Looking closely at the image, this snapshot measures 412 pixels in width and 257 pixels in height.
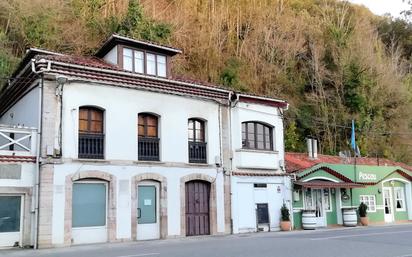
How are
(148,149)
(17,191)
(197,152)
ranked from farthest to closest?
(197,152), (148,149), (17,191)

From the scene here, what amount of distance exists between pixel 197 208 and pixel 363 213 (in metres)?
12.1

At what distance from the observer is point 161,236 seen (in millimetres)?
19359

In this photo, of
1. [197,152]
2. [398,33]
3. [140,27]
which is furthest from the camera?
[398,33]

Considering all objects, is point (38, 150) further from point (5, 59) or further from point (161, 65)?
point (5, 59)

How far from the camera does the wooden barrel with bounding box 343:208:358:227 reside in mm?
26297

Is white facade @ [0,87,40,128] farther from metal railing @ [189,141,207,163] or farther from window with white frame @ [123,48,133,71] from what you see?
metal railing @ [189,141,207,163]

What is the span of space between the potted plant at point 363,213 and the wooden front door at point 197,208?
11.4 meters

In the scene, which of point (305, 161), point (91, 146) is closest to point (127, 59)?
point (91, 146)

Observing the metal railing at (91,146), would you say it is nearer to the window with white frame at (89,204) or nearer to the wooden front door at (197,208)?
the window with white frame at (89,204)

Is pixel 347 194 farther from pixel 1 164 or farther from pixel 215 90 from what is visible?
pixel 1 164

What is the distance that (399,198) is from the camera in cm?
3195

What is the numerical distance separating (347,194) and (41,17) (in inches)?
838

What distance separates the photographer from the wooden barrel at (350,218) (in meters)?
26.3

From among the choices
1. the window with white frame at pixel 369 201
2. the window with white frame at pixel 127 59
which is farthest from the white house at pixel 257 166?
the window with white frame at pixel 369 201
